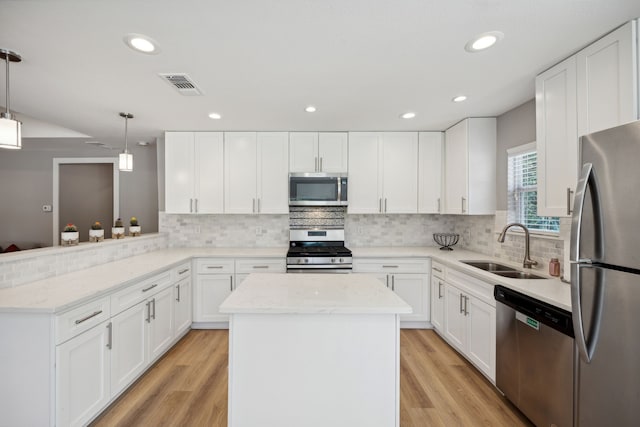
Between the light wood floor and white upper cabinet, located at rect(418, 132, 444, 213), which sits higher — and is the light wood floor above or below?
below

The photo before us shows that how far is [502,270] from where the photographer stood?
9.10 ft

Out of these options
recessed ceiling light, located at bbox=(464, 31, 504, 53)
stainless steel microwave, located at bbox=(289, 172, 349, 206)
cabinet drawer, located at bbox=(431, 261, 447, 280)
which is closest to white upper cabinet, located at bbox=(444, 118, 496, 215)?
cabinet drawer, located at bbox=(431, 261, 447, 280)

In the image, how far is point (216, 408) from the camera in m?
2.07

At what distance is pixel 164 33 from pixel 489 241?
357 cm

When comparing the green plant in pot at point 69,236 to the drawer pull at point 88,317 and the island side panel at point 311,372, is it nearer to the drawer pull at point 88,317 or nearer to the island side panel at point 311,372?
the drawer pull at point 88,317

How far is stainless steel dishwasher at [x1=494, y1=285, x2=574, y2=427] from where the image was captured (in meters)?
1.58

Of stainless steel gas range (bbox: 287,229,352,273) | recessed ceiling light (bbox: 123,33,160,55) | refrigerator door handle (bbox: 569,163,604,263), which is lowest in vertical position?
stainless steel gas range (bbox: 287,229,352,273)

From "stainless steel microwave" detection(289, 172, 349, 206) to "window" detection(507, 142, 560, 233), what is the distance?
1809 millimetres

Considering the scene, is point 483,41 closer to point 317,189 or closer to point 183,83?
point 183,83

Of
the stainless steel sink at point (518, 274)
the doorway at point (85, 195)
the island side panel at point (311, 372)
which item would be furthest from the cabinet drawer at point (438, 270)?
the doorway at point (85, 195)

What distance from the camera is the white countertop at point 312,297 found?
58.9 inches

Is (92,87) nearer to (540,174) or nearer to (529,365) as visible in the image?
(540,174)

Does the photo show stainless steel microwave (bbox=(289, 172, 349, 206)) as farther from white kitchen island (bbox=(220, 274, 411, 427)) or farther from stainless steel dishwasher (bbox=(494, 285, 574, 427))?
white kitchen island (bbox=(220, 274, 411, 427))

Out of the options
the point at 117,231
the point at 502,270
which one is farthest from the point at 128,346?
the point at 502,270
